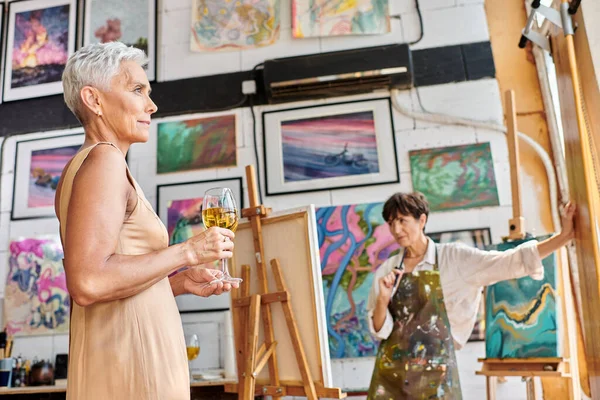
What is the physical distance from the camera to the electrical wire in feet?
11.6

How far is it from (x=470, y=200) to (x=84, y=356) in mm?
2917

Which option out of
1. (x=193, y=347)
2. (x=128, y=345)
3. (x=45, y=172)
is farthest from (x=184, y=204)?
(x=128, y=345)

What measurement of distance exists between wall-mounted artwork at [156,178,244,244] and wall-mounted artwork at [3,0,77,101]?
1275 millimetres

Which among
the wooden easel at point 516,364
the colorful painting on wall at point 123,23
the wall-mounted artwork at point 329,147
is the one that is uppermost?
the colorful painting on wall at point 123,23

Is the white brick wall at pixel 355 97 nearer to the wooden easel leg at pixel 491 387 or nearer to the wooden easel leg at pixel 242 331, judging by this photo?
the wooden easel leg at pixel 491 387

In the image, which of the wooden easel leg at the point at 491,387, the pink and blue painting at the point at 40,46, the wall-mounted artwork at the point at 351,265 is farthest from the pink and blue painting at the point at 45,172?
the wooden easel leg at the point at 491,387

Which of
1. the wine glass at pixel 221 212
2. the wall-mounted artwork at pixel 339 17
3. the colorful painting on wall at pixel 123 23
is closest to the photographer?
the wine glass at pixel 221 212

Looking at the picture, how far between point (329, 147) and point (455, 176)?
0.82m

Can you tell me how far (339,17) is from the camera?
412 cm

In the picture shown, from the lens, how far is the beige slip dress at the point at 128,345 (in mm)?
1059

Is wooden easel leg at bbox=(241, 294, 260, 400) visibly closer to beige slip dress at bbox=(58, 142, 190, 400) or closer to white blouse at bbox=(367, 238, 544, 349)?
white blouse at bbox=(367, 238, 544, 349)

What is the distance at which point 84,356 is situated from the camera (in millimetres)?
1083

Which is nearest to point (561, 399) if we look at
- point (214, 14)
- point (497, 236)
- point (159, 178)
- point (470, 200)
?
point (497, 236)

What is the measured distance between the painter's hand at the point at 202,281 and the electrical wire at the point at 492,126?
271 cm
